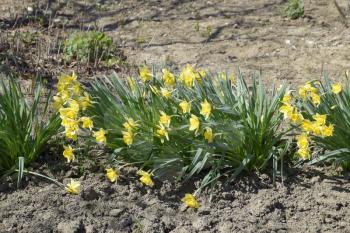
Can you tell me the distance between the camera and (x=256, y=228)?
3.19m

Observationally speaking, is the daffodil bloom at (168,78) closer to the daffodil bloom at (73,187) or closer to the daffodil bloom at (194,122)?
the daffodil bloom at (194,122)

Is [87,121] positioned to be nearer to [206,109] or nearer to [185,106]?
[185,106]

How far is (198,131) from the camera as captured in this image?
339cm

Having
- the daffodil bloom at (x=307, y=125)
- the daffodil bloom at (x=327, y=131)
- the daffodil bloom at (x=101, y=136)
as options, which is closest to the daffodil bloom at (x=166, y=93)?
the daffodil bloom at (x=101, y=136)

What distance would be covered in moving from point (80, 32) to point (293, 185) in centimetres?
314

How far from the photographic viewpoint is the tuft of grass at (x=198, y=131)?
345 centimetres

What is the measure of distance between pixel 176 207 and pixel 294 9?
351 centimetres

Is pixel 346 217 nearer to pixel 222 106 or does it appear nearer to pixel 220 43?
pixel 222 106

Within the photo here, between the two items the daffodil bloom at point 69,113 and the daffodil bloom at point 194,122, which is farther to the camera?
the daffodil bloom at point 69,113

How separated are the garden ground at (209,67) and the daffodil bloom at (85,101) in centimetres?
42

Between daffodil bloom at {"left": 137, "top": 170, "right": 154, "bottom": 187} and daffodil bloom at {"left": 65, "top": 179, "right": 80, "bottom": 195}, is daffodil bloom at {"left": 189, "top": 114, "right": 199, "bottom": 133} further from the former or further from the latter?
daffodil bloom at {"left": 65, "top": 179, "right": 80, "bottom": 195}

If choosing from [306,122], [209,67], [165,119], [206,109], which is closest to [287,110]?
[306,122]

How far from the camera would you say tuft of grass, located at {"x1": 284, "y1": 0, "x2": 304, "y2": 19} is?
6207mm

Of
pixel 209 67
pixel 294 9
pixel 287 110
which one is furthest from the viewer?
pixel 294 9
